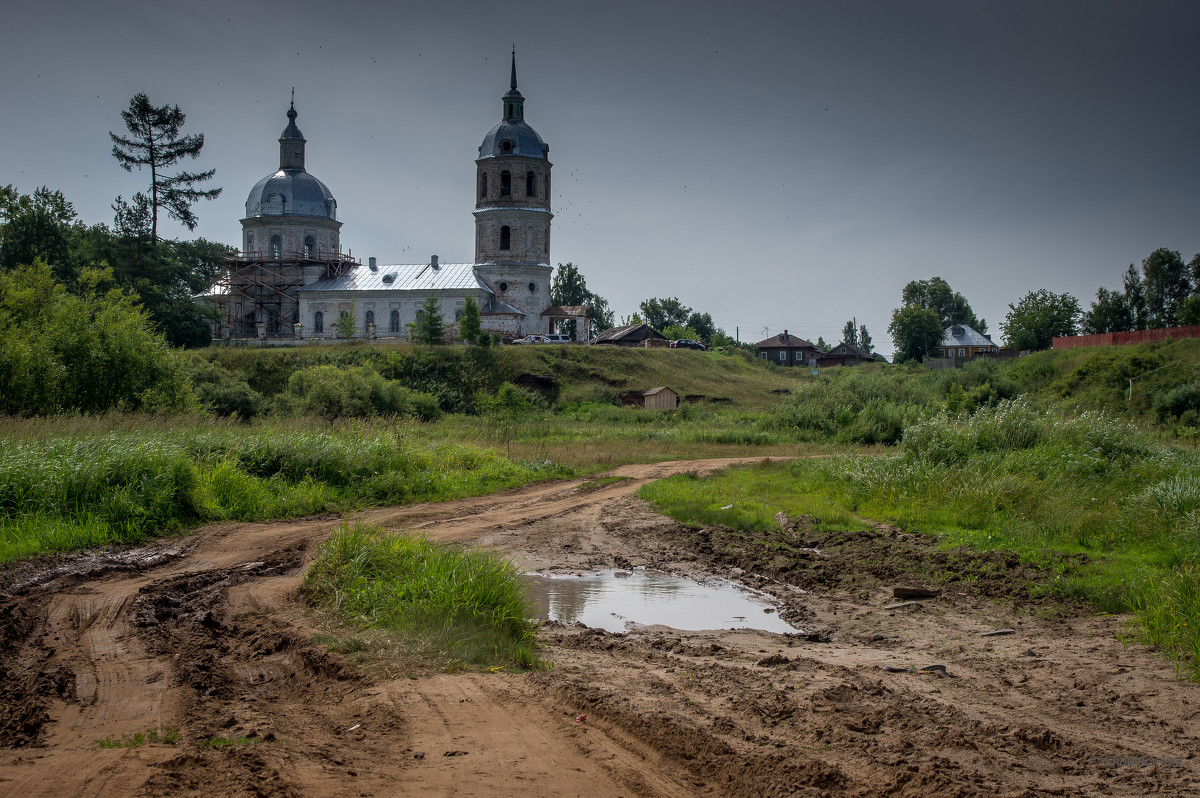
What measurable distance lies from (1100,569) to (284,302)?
65568mm

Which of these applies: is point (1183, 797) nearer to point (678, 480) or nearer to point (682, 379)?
point (678, 480)

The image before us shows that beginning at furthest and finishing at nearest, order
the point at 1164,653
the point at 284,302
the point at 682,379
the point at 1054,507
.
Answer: the point at 284,302
the point at 682,379
the point at 1054,507
the point at 1164,653

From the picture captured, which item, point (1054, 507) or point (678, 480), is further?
point (678, 480)

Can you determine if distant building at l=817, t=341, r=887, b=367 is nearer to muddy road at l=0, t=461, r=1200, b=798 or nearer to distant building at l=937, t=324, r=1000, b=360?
distant building at l=937, t=324, r=1000, b=360

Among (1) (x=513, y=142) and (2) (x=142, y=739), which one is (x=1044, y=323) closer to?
(1) (x=513, y=142)

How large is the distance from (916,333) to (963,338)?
37.0 ft

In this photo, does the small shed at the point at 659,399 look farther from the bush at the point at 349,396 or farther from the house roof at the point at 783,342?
the house roof at the point at 783,342

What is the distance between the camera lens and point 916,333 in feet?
291

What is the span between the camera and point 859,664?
755 cm

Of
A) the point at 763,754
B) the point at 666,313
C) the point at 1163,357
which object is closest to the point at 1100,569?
the point at 763,754


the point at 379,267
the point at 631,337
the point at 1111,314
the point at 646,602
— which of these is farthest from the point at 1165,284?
the point at 646,602

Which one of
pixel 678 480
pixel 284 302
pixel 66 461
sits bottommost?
pixel 678 480

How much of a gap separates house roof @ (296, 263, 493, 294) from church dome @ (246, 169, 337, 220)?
233 inches

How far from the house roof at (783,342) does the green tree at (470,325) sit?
60372 mm
